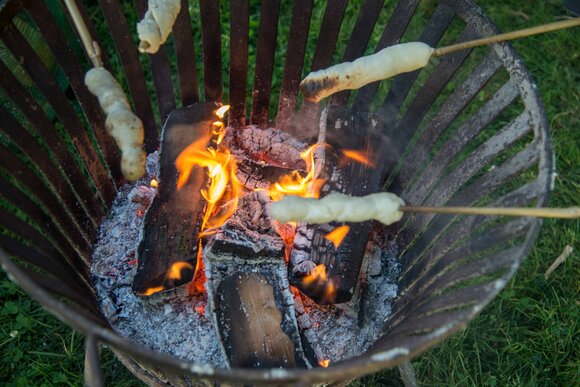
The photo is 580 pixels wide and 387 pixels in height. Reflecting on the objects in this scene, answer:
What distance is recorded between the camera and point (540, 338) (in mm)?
2947

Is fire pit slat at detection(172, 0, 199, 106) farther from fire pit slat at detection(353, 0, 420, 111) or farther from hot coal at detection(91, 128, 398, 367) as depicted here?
fire pit slat at detection(353, 0, 420, 111)

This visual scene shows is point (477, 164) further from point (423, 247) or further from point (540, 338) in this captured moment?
point (540, 338)

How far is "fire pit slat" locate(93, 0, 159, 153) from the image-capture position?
257 centimetres

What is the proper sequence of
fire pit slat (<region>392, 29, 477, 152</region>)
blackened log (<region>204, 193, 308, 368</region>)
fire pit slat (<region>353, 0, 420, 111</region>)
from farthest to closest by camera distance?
1. fire pit slat (<region>353, 0, 420, 111</region>)
2. fire pit slat (<region>392, 29, 477, 152</region>)
3. blackened log (<region>204, 193, 308, 368</region>)

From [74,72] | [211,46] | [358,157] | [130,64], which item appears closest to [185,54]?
[211,46]

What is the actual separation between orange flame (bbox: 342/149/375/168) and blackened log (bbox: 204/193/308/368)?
1.48ft

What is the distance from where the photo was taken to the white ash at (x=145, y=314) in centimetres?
235

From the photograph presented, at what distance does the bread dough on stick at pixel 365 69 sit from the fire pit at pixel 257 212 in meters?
0.39

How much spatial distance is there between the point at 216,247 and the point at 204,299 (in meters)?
0.26

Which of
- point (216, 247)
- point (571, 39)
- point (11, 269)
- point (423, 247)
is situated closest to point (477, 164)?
point (423, 247)

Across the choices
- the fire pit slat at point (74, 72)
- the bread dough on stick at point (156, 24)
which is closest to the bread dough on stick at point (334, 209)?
the bread dough on stick at point (156, 24)

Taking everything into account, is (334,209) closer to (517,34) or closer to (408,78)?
(517,34)

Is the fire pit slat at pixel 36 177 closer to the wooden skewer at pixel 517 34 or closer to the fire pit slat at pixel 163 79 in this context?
the fire pit slat at pixel 163 79

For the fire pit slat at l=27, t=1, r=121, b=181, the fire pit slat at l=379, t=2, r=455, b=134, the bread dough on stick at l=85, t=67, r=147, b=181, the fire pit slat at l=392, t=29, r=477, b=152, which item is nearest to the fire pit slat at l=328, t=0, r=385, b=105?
the fire pit slat at l=379, t=2, r=455, b=134
